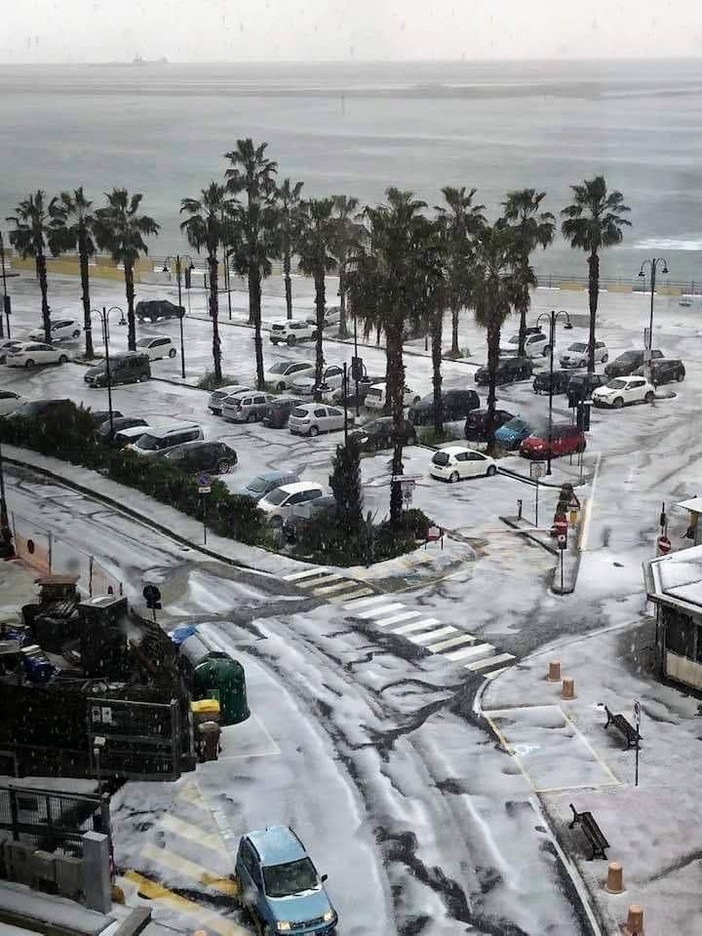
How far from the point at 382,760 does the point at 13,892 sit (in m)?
8.41

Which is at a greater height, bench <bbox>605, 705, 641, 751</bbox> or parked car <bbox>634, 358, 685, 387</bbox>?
parked car <bbox>634, 358, 685, 387</bbox>

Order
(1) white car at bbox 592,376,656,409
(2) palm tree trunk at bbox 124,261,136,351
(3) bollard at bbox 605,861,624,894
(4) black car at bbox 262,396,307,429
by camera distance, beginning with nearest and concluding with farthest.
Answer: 1. (3) bollard at bbox 605,861,624,894
2. (4) black car at bbox 262,396,307,429
3. (1) white car at bbox 592,376,656,409
4. (2) palm tree trunk at bbox 124,261,136,351

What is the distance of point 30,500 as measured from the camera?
4862 cm

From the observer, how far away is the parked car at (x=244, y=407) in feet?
198

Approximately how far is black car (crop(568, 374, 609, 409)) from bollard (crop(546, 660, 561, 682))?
2775 centimetres

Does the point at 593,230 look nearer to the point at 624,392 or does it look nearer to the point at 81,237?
→ the point at 624,392

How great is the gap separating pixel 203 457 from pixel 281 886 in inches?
1223

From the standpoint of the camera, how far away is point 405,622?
119 feet

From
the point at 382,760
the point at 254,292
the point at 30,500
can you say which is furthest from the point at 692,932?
the point at 254,292

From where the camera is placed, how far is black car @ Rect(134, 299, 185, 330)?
87.0m

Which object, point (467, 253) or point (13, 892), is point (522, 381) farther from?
point (13, 892)

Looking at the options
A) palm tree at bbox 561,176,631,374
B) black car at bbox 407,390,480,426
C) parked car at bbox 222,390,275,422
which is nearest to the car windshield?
black car at bbox 407,390,480,426

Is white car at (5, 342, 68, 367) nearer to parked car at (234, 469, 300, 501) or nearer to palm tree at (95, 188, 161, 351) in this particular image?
palm tree at (95, 188, 161, 351)

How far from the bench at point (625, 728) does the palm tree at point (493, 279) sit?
2598 cm
